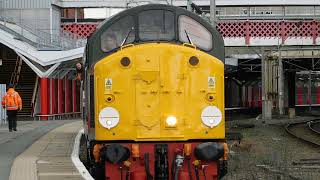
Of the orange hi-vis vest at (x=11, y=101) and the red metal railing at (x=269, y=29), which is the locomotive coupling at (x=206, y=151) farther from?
the red metal railing at (x=269, y=29)

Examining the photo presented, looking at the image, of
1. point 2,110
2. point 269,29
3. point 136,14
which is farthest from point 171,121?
point 269,29

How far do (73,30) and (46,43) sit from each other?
256 inches

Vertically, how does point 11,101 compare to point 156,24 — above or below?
below

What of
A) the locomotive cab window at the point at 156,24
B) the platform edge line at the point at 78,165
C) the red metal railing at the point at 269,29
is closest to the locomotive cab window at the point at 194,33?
the locomotive cab window at the point at 156,24

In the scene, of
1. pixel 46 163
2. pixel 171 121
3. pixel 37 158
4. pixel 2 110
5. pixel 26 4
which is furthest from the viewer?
pixel 26 4

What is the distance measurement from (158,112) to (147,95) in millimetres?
307

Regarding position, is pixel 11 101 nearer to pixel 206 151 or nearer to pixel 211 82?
pixel 211 82

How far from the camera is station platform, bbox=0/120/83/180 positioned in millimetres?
9766

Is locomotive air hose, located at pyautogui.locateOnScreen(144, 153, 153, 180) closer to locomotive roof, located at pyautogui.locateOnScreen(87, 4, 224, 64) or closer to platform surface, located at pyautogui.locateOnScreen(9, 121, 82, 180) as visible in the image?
platform surface, located at pyautogui.locateOnScreen(9, 121, 82, 180)

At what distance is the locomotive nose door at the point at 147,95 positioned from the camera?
9477 millimetres

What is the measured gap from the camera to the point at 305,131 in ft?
88.9

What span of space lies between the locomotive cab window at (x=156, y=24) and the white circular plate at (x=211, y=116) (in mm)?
1295

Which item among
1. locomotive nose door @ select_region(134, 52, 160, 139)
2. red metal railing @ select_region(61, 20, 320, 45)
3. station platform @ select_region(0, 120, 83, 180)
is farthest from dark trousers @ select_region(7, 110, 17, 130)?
red metal railing @ select_region(61, 20, 320, 45)

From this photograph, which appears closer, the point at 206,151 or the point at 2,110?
the point at 206,151
